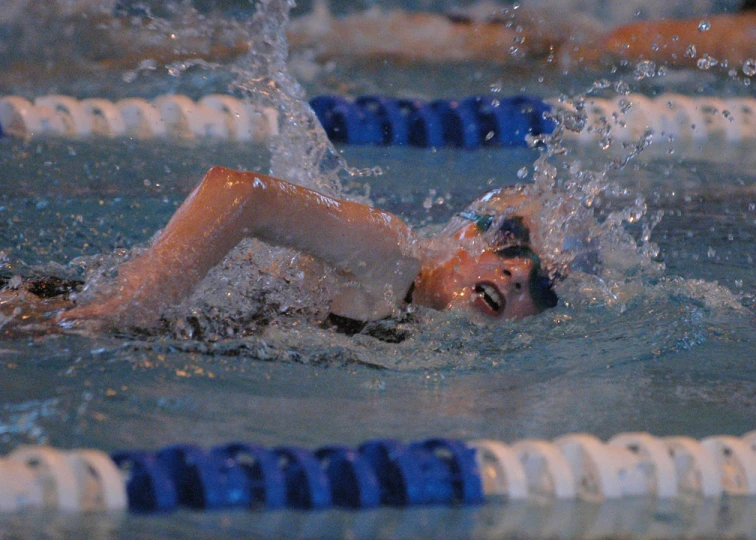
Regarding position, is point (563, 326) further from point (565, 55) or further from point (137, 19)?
point (137, 19)

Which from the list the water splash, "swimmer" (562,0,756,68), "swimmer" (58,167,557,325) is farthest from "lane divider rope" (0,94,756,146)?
"swimmer" (562,0,756,68)

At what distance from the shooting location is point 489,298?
2.38m

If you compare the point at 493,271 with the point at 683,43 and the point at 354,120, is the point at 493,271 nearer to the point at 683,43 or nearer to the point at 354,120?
the point at 354,120

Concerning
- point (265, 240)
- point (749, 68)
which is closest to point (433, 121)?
point (265, 240)

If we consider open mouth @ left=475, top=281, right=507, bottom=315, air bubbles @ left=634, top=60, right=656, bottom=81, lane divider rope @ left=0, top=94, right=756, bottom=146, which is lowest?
open mouth @ left=475, top=281, right=507, bottom=315

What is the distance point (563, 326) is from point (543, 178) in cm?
45

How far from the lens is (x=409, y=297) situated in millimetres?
2375

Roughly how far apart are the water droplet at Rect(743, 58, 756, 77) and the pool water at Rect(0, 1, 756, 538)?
2.98 m

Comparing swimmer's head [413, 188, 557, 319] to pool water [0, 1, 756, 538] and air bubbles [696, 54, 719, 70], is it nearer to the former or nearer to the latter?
pool water [0, 1, 756, 538]

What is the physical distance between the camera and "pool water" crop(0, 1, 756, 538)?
1543 mm

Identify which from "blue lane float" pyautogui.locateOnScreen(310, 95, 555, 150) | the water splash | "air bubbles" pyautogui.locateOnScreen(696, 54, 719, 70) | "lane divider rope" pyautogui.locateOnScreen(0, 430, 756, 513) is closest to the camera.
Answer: "lane divider rope" pyautogui.locateOnScreen(0, 430, 756, 513)

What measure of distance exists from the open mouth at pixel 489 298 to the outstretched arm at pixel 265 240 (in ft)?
0.59

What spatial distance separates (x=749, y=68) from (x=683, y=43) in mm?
774

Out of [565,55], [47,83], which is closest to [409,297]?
[47,83]
